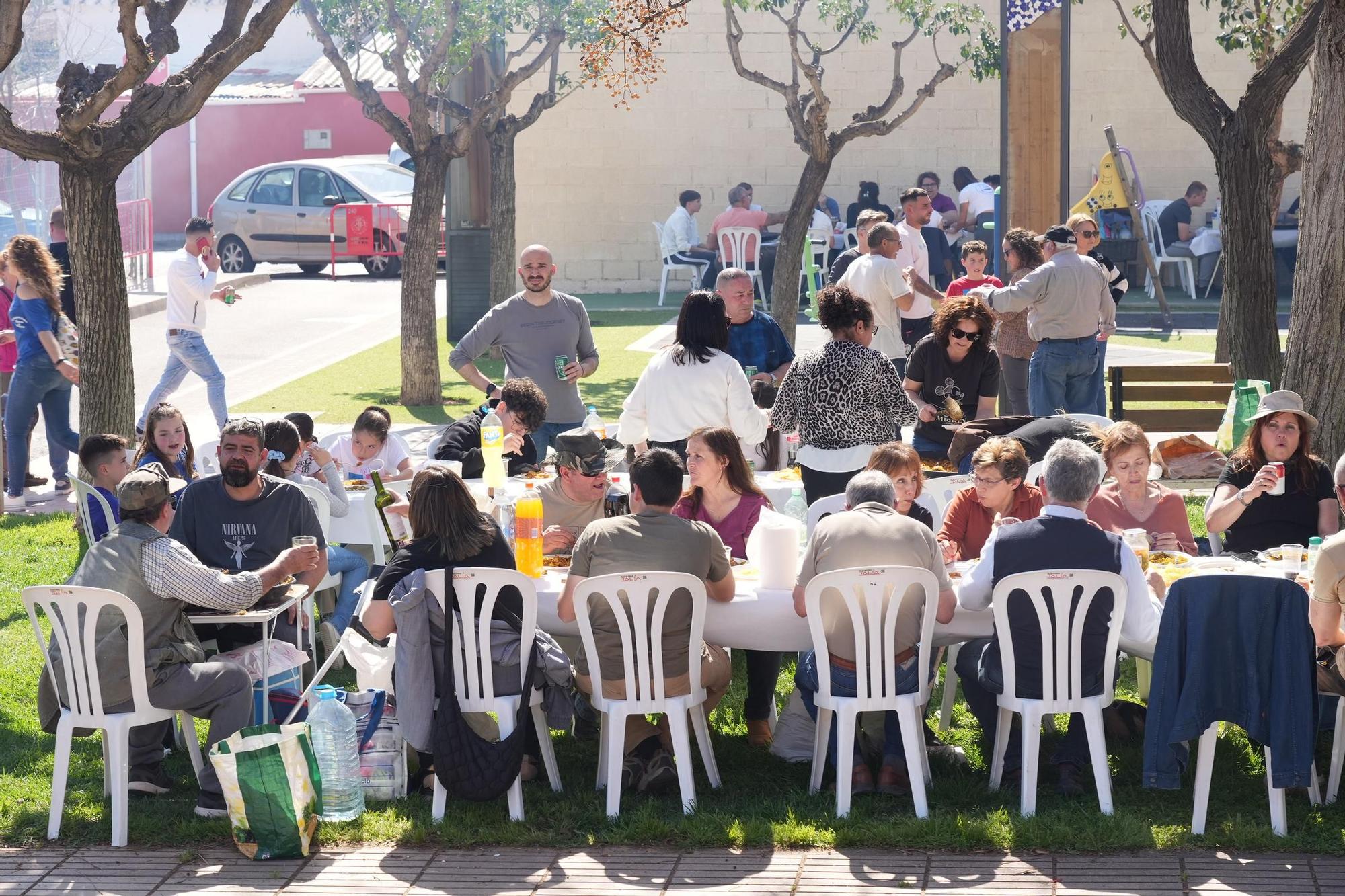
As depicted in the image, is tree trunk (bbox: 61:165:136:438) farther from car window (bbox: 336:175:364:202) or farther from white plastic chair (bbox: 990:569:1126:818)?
car window (bbox: 336:175:364:202)

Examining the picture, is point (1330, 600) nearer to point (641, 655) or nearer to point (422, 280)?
point (641, 655)

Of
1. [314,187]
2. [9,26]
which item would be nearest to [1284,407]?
[9,26]

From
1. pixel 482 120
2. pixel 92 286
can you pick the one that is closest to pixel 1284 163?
pixel 482 120

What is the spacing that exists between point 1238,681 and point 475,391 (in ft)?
32.7

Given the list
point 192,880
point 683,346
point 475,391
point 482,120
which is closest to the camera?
point 192,880

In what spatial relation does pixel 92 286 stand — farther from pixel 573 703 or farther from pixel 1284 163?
pixel 1284 163

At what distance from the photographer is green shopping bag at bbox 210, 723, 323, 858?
15.6 ft

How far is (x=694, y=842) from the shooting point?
483cm

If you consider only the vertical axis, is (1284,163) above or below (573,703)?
above

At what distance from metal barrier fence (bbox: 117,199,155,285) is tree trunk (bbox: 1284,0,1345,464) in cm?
1656

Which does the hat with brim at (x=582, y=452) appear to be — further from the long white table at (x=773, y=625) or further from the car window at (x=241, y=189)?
the car window at (x=241, y=189)

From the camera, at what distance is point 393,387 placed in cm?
1403

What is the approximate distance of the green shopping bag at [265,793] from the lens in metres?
4.74

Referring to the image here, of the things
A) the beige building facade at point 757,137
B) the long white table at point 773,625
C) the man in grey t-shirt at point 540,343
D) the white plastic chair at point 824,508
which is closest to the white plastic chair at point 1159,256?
the beige building facade at point 757,137
